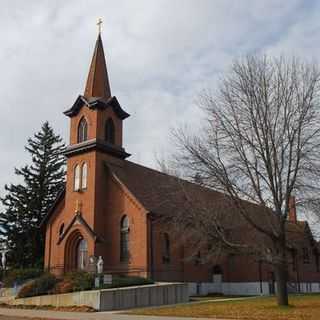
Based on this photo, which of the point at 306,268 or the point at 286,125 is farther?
the point at 306,268

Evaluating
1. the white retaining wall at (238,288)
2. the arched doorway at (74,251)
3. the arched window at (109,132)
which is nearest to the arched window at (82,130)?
the arched window at (109,132)

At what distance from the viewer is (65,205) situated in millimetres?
41688

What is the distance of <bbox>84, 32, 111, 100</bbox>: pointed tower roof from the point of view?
138 ft

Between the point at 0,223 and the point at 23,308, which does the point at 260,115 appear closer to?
the point at 23,308

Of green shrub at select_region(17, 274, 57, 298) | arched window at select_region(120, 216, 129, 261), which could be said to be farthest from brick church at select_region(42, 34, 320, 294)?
green shrub at select_region(17, 274, 57, 298)

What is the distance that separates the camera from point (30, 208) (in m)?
53.4

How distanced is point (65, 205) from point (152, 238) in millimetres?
9438

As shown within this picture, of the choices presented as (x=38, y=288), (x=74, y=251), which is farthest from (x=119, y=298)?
(x=74, y=251)

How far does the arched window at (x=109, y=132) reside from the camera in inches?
1610

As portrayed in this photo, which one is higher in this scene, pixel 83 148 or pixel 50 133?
pixel 50 133

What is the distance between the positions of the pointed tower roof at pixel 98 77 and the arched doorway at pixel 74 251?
12209 millimetres

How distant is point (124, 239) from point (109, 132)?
948 cm

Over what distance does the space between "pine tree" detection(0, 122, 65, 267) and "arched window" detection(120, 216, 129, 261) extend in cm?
1627

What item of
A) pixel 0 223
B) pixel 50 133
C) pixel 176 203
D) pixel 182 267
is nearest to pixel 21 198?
pixel 0 223
